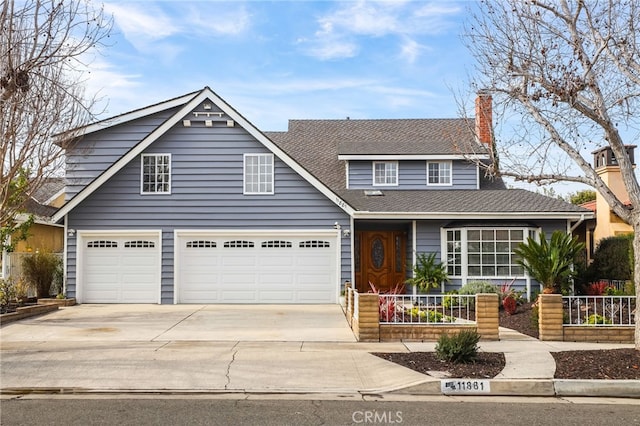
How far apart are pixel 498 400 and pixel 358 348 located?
11.9ft

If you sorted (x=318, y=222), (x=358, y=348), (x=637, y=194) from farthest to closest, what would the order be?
1. (x=318, y=222)
2. (x=358, y=348)
3. (x=637, y=194)

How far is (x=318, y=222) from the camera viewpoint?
62.0 ft

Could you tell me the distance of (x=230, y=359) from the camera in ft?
34.3

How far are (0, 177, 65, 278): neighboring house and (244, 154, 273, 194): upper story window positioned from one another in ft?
18.5

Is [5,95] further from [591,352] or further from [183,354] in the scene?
[591,352]

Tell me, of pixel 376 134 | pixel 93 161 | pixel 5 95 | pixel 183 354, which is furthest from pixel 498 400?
pixel 376 134

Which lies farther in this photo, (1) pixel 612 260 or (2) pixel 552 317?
(1) pixel 612 260

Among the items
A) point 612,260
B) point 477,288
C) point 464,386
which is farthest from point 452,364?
point 612,260

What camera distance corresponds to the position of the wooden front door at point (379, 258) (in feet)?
69.1

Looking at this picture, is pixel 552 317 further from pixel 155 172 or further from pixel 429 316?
pixel 155 172

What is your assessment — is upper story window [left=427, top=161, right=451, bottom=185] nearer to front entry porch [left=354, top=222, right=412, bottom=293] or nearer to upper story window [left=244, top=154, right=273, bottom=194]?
front entry porch [left=354, top=222, right=412, bottom=293]

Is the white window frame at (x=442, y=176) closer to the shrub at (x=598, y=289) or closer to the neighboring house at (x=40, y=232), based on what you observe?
the shrub at (x=598, y=289)

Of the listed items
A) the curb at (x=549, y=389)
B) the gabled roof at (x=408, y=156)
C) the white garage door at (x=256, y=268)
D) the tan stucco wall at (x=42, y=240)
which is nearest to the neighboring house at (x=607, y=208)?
the gabled roof at (x=408, y=156)

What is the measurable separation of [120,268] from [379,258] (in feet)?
27.6
